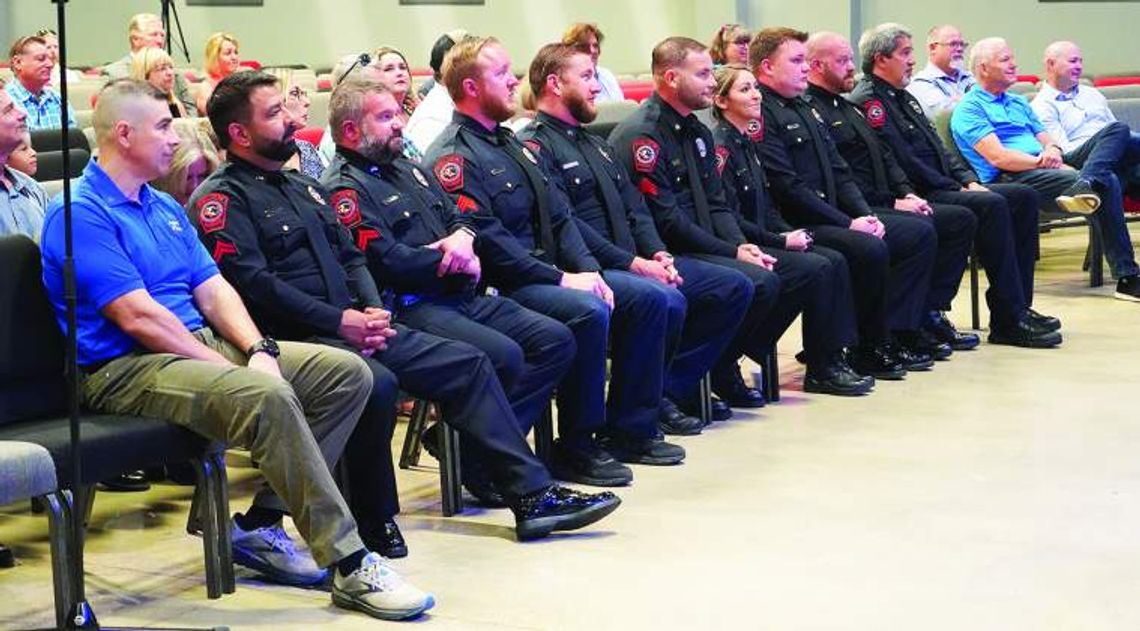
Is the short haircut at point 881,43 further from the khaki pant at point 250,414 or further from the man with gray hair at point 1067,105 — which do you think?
the khaki pant at point 250,414

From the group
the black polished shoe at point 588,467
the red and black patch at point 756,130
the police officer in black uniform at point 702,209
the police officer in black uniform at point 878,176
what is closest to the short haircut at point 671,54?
the police officer in black uniform at point 702,209

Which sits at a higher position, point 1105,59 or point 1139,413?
point 1105,59

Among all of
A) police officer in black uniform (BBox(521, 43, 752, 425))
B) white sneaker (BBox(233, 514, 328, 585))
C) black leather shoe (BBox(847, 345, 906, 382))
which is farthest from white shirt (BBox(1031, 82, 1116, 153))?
white sneaker (BBox(233, 514, 328, 585))

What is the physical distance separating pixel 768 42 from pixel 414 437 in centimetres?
235

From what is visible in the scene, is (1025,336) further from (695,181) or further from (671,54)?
(671,54)

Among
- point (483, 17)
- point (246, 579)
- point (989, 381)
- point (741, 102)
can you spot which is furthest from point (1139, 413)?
point (483, 17)

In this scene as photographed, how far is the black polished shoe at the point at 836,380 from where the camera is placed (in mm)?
6609

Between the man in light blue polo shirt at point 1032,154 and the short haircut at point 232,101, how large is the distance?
Answer: 4.41 m

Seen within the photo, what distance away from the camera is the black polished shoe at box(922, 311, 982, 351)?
746cm

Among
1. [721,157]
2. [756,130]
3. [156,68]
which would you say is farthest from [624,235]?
[156,68]

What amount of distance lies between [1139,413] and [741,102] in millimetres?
1767

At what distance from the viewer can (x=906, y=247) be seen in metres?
7.11

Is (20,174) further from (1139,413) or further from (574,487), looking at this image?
(1139,413)

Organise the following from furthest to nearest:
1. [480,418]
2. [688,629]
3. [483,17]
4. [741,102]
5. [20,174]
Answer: [483,17] < [741,102] < [20,174] < [480,418] < [688,629]
